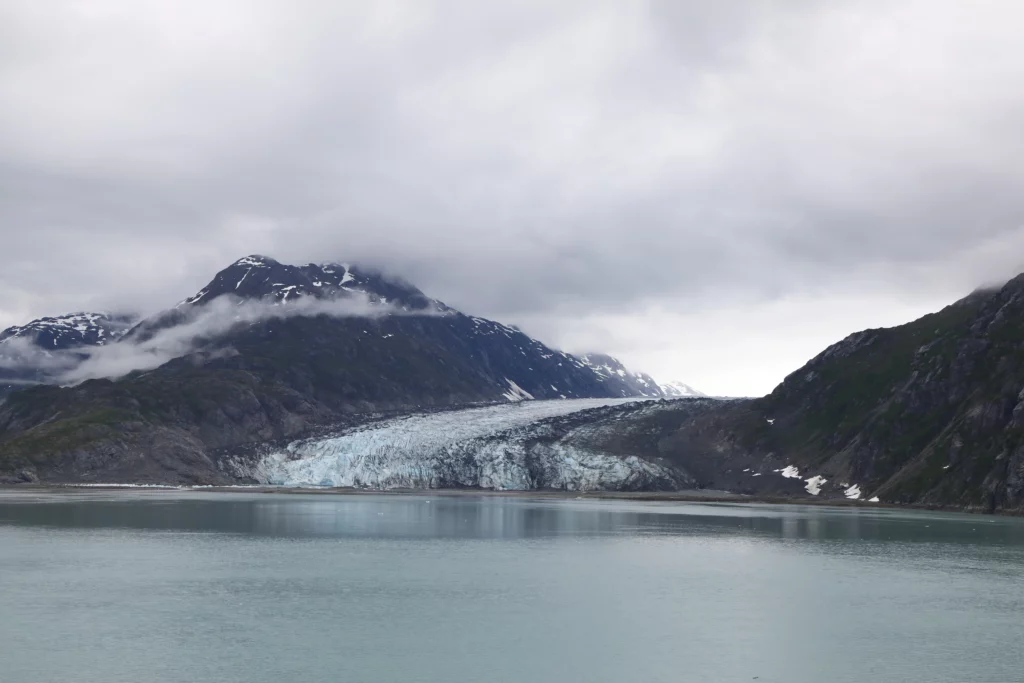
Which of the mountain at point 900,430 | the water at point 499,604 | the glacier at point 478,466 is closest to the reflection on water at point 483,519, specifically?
the water at point 499,604

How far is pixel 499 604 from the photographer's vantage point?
164 feet

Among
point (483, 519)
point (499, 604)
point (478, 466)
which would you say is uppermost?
point (478, 466)

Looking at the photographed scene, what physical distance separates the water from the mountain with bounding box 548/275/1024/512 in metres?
41.2

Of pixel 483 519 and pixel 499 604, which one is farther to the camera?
pixel 483 519

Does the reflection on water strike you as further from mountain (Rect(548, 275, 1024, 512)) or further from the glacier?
the glacier

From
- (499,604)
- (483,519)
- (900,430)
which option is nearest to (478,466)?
(900,430)

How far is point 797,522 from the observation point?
4370 inches

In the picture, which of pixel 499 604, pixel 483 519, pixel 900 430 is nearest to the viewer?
pixel 499 604

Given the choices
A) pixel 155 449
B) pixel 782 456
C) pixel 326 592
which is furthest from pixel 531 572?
pixel 155 449

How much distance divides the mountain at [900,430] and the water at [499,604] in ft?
135

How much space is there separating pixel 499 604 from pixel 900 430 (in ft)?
422

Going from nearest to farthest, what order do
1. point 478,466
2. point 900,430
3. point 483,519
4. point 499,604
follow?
point 499,604 → point 483,519 → point 900,430 → point 478,466

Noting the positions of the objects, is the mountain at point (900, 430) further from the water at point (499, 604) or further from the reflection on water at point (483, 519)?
the water at point (499, 604)

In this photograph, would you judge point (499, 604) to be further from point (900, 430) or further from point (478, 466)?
point (478, 466)
